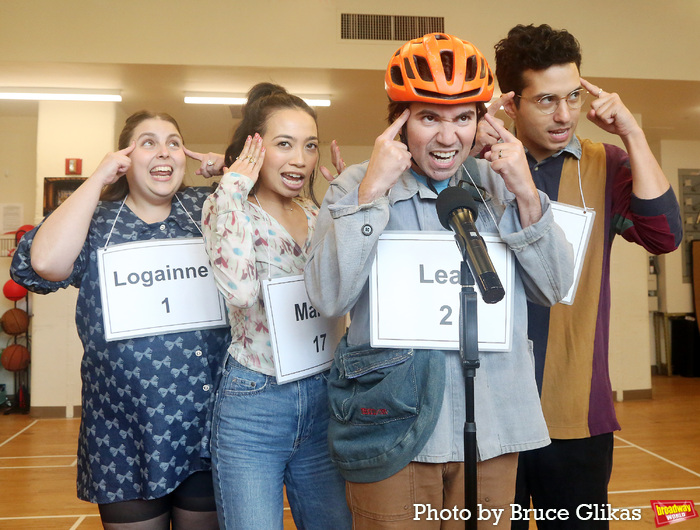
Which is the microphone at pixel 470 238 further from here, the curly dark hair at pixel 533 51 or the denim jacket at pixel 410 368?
the curly dark hair at pixel 533 51

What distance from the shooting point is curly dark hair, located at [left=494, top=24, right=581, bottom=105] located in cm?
163

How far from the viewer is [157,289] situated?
1.78 meters

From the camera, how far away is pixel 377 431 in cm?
119

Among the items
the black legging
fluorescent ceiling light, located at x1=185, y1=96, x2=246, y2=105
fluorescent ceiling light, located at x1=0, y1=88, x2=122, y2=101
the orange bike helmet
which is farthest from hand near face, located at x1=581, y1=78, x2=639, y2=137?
fluorescent ceiling light, located at x1=0, y1=88, x2=122, y2=101

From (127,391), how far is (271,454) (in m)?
0.44

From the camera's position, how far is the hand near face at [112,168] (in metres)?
1.73

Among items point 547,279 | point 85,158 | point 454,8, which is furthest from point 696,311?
point 547,279

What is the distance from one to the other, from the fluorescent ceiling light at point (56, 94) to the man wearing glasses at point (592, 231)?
4.89m

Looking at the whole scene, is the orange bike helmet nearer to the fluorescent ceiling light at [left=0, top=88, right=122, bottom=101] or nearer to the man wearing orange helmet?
the man wearing orange helmet

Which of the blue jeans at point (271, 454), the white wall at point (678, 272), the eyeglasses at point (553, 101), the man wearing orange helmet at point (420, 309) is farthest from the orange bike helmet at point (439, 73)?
the white wall at point (678, 272)

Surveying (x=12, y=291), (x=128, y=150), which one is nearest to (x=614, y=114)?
(x=128, y=150)

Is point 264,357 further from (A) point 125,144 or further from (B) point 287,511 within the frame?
(B) point 287,511

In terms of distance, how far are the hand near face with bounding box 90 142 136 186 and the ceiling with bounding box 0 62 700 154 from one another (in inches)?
138

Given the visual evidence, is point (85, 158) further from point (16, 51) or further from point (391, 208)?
point (391, 208)
